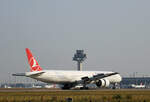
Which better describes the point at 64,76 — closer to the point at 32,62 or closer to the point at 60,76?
the point at 60,76

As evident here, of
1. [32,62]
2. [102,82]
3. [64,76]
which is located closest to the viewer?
[32,62]

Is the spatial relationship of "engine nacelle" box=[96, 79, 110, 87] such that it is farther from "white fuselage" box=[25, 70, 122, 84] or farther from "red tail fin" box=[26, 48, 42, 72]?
"red tail fin" box=[26, 48, 42, 72]

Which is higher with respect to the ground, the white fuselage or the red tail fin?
the red tail fin

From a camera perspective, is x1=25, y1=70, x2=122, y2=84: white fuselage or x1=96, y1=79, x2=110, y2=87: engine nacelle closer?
x1=25, y1=70, x2=122, y2=84: white fuselage

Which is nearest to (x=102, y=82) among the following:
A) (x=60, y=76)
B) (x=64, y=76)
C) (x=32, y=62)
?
(x=64, y=76)

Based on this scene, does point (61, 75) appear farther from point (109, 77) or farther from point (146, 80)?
point (146, 80)

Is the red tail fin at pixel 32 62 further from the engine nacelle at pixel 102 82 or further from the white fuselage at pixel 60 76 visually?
the engine nacelle at pixel 102 82

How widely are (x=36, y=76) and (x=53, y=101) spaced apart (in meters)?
40.3

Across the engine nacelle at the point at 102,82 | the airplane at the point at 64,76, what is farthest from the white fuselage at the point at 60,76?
the engine nacelle at the point at 102,82

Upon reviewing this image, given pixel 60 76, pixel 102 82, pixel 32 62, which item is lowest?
pixel 102 82

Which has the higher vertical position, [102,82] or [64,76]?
[64,76]

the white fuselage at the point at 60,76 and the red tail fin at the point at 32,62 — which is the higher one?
the red tail fin at the point at 32,62

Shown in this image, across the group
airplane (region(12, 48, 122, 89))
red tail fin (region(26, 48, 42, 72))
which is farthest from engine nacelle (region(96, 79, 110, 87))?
red tail fin (region(26, 48, 42, 72))

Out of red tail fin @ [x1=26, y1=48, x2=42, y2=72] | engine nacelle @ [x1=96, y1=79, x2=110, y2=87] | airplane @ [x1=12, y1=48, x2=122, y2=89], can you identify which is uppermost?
red tail fin @ [x1=26, y1=48, x2=42, y2=72]
